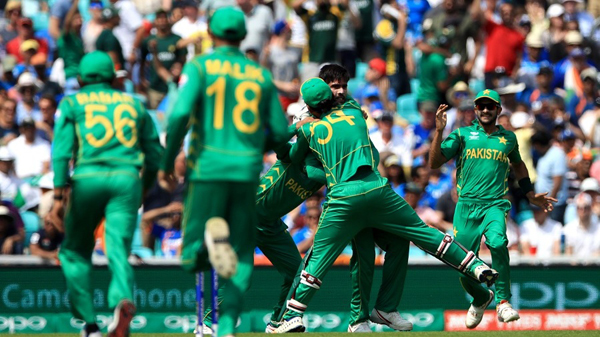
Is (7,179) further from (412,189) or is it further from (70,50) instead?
(412,189)

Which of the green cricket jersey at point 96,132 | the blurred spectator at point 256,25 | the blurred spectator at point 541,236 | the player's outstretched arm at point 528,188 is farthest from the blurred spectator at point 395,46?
the green cricket jersey at point 96,132

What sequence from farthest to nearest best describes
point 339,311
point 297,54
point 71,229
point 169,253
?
point 297,54, point 169,253, point 339,311, point 71,229

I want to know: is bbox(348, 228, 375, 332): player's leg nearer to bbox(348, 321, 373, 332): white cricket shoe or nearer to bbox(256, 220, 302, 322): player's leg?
bbox(348, 321, 373, 332): white cricket shoe

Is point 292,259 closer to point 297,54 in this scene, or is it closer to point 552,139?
point 552,139

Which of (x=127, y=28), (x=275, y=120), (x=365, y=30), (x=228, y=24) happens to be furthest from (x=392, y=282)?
(x=127, y=28)

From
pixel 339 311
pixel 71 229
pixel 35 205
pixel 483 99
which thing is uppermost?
pixel 483 99

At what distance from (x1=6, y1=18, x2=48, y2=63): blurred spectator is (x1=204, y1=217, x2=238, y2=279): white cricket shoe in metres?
12.3

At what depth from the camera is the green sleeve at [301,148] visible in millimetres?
10617

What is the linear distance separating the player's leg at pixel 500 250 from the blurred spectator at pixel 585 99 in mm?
7514

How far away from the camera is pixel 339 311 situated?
1397 cm

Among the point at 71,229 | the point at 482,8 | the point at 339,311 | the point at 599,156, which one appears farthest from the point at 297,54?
the point at 71,229

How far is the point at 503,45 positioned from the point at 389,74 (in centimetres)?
205

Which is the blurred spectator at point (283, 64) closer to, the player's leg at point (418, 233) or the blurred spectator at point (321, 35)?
the blurred spectator at point (321, 35)

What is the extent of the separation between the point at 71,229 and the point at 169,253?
6.23 meters
